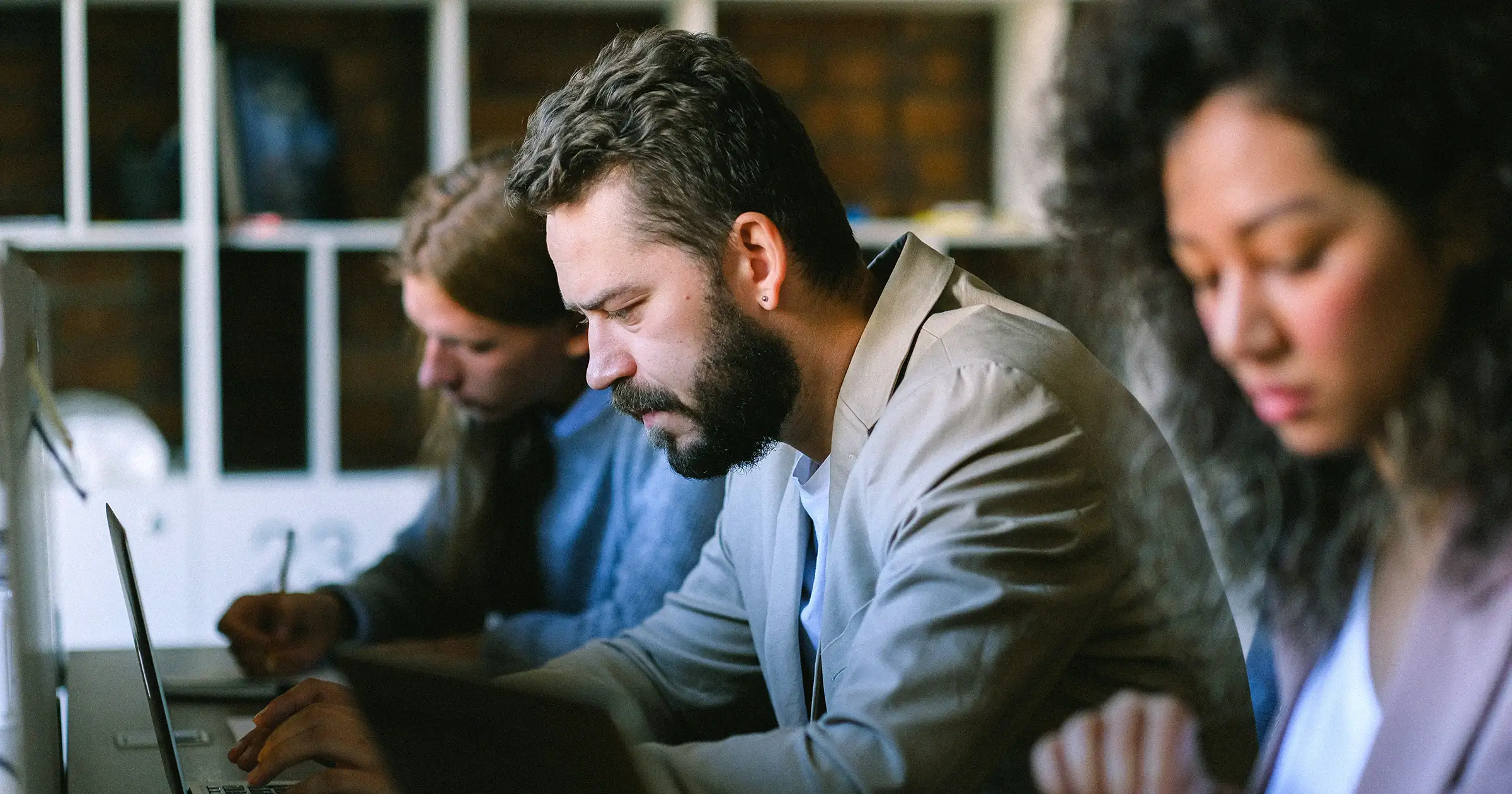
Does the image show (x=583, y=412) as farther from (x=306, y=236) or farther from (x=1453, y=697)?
(x=1453, y=697)

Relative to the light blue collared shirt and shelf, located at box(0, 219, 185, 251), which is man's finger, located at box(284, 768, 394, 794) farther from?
shelf, located at box(0, 219, 185, 251)

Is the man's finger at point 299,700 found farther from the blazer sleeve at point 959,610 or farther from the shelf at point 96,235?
the shelf at point 96,235

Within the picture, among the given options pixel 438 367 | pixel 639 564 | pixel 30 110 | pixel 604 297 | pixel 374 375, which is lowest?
pixel 639 564

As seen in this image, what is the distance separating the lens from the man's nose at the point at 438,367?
1.90m

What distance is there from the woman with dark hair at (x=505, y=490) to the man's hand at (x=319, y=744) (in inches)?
20.1

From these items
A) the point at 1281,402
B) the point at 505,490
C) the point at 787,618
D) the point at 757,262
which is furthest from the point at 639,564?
the point at 1281,402

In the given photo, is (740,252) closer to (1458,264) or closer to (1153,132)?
(1153,132)

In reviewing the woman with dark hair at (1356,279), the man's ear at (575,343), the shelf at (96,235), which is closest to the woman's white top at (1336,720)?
the woman with dark hair at (1356,279)

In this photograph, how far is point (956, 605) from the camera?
98cm

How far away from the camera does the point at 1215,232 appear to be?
730 millimetres

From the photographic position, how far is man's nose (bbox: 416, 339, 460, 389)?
6.24 ft

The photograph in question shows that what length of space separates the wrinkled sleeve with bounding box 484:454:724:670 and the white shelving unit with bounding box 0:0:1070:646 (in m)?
0.86

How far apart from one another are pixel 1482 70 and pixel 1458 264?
10 centimetres

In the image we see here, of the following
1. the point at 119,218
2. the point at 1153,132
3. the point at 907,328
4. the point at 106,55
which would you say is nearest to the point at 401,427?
the point at 119,218
